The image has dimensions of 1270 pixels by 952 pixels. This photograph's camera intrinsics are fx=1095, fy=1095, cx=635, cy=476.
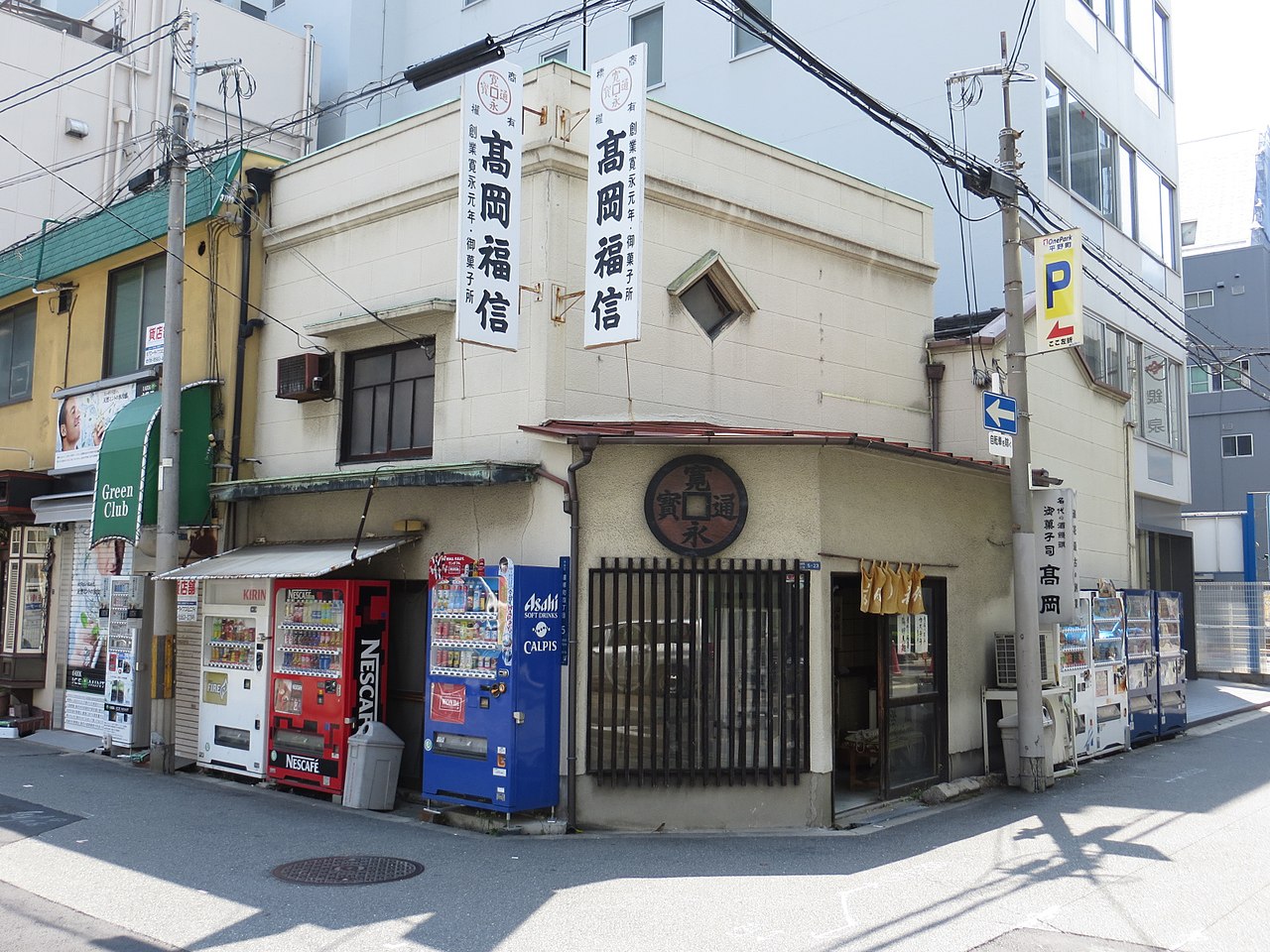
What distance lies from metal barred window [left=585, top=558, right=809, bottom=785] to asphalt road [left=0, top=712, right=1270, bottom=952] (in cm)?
72

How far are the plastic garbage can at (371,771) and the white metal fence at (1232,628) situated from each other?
21.9 meters

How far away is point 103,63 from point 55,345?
1094 centimetres

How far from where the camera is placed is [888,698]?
39.1ft

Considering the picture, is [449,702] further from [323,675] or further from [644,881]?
[644,881]

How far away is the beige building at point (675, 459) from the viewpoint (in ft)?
34.7

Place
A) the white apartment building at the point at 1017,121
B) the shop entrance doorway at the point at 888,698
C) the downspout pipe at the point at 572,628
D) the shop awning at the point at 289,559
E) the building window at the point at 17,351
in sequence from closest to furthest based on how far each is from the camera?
the downspout pipe at the point at 572,628 → the shop awning at the point at 289,559 → the shop entrance doorway at the point at 888,698 → the building window at the point at 17,351 → the white apartment building at the point at 1017,121

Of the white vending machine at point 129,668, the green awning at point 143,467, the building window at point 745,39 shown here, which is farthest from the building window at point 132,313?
the building window at point 745,39

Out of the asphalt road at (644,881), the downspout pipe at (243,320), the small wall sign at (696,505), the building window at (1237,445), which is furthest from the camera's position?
the building window at (1237,445)

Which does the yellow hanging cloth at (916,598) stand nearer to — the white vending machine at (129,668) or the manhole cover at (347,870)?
the manhole cover at (347,870)

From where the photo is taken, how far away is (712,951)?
697 cm

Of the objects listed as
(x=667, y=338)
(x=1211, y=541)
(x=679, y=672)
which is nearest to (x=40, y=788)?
(x=679, y=672)

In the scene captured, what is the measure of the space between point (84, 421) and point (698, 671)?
10726 millimetres

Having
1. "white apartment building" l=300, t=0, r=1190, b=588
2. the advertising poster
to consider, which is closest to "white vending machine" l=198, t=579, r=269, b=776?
the advertising poster

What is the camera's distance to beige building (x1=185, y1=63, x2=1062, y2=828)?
1058 centimetres
